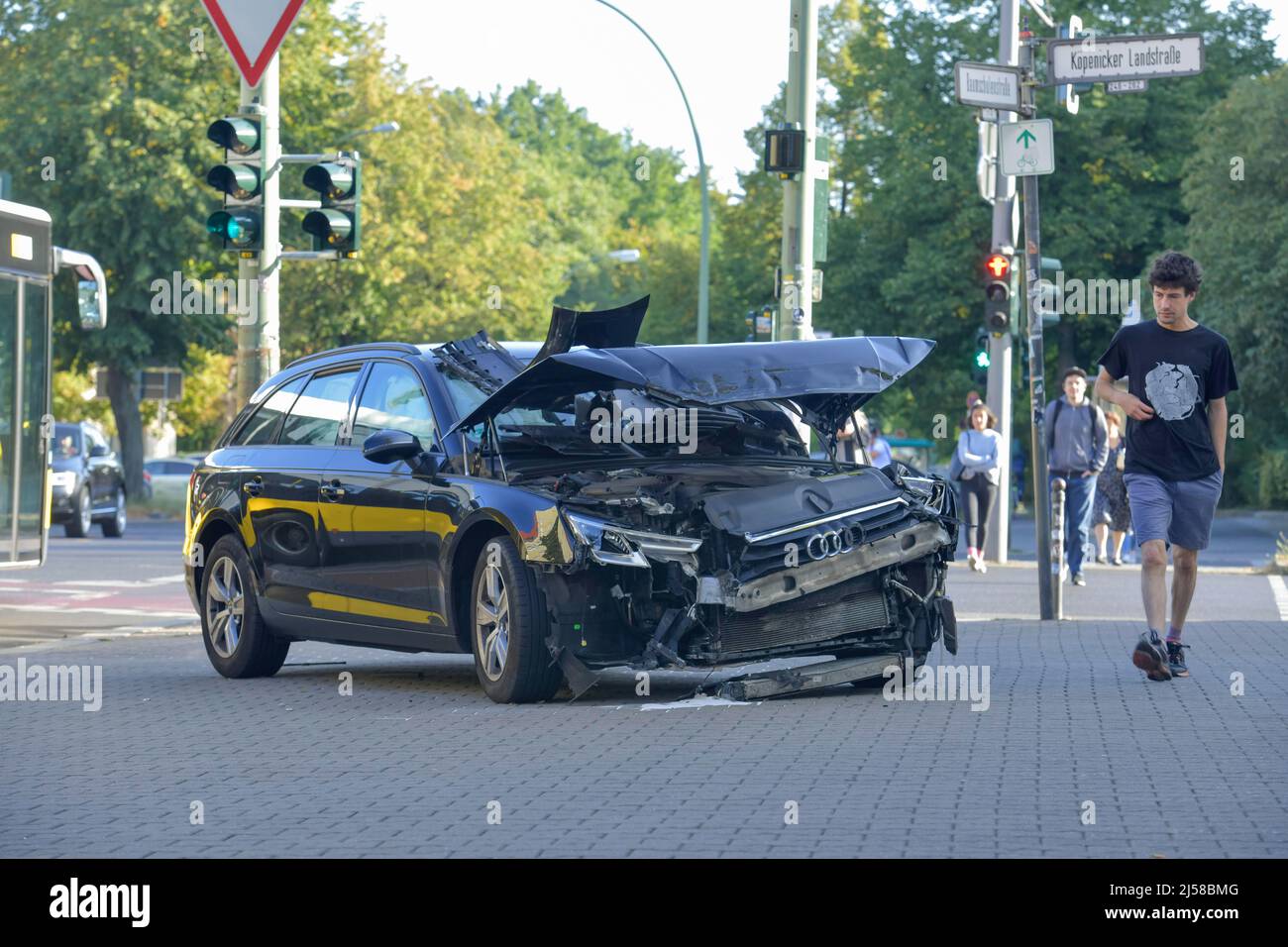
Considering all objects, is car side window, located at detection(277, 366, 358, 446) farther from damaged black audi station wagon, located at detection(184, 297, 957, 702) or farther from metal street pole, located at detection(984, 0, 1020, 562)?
metal street pole, located at detection(984, 0, 1020, 562)

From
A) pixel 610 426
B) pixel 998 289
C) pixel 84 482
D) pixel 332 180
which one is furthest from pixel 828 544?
pixel 84 482

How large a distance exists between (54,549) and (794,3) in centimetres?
1369

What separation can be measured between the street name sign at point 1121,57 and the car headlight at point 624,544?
7279 millimetres

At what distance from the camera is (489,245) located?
66812mm

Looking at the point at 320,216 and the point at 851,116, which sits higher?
the point at 851,116

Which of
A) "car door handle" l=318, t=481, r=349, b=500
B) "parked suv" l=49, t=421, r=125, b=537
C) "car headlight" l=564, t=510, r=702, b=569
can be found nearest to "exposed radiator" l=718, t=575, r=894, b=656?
"car headlight" l=564, t=510, r=702, b=569

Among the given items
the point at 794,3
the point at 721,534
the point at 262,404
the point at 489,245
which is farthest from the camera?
the point at 489,245

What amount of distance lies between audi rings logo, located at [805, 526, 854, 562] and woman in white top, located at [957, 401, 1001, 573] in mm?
13512

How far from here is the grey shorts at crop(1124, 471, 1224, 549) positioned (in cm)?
1065

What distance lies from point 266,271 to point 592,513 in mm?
7186

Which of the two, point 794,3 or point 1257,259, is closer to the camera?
point 794,3
